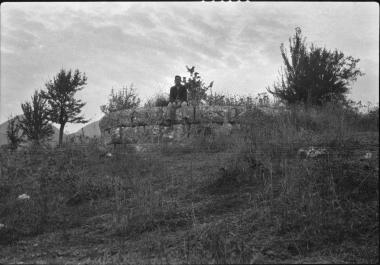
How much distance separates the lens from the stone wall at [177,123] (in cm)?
1030

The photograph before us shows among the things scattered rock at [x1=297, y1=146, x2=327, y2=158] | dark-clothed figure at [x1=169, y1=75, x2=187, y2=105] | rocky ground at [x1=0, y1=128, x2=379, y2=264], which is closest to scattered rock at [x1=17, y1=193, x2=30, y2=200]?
rocky ground at [x1=0, y1=128, x2=379, y2=264]

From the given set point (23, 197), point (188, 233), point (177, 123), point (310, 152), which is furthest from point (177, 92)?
point (188, 233)

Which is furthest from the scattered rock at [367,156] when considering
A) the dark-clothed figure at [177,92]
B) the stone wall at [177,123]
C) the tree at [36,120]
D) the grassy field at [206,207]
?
the tree at [36,120]

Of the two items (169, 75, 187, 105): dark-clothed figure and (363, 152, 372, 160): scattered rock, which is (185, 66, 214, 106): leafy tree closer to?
(169, 75, 187, 105): dark-clothed figure

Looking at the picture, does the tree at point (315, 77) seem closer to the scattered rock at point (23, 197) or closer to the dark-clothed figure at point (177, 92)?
the dark-clothed figure at point (177, 92)

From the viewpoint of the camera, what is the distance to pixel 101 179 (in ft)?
21.0

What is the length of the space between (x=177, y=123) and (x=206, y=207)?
242 inches

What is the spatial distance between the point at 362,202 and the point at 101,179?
4169 millimetres

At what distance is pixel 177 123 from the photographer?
10477 millimetres

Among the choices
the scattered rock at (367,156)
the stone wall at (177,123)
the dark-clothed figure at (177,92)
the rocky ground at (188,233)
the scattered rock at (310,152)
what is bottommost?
the rocky ground at (188,233)

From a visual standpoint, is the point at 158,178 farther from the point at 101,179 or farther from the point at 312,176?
the point at 312,176

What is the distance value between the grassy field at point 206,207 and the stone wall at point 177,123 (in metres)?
2.47

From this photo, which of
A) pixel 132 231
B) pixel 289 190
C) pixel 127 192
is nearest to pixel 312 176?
pixel 289 190

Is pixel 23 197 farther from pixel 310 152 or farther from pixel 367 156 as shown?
pixel 367 156
